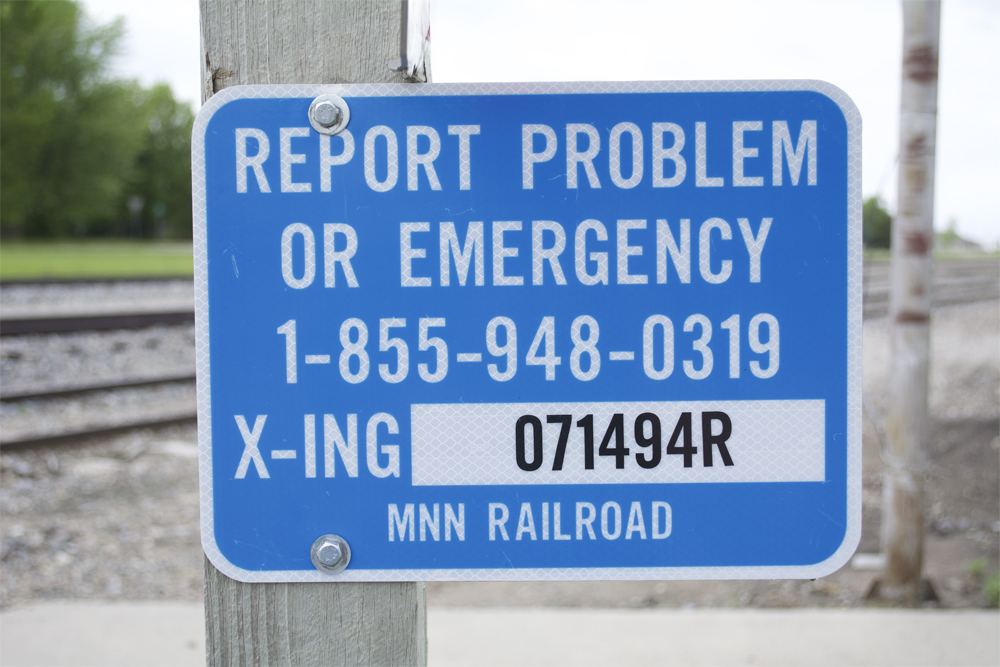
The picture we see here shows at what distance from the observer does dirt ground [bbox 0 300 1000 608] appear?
3922 millimetres

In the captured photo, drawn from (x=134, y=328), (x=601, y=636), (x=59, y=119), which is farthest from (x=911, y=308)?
(x=59, y=119)

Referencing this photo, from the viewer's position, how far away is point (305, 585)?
1165 mm

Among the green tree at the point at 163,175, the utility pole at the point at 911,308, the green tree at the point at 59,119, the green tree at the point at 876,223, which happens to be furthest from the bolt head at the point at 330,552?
the green tree at the point at 163,175

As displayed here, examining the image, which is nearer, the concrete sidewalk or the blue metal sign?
the blue metal sign

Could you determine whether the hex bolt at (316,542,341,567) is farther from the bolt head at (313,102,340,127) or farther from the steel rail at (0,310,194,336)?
the steel rail at (0,310,194,336)

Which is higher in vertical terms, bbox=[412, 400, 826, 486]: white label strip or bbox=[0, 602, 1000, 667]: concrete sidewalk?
bbox=[412, 400, 826, 486]: white label strip

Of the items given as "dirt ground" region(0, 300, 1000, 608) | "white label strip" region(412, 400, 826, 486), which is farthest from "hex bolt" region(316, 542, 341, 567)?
"dirt ground" region(0, 300, 1000, 608)

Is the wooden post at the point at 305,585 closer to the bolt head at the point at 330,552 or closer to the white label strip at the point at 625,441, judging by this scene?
the bolt head at the point at 330,552

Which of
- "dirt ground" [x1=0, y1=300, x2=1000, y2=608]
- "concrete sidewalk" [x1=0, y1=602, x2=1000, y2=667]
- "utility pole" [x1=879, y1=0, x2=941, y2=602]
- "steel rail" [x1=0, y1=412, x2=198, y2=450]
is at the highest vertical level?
"utility pole" [x1=879, y1=0, x2=941, y2=602]

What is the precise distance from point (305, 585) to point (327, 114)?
689 millimetres

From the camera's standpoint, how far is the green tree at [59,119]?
37.2m

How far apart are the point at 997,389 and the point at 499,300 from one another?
8.70 meters

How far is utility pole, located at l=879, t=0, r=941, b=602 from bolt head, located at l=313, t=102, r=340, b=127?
3.43m

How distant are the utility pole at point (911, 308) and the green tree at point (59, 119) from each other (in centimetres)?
4193
